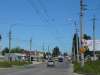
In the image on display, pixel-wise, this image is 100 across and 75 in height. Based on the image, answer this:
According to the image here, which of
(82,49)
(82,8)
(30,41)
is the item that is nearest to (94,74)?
(82,49)

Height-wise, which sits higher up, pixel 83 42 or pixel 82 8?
pixel 82 8

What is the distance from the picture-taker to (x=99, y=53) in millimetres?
144750

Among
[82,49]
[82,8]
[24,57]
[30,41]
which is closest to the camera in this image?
[82,49]

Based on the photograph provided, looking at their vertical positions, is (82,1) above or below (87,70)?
above

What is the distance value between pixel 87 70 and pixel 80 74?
6.53 ft

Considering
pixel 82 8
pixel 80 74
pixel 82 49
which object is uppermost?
pixel 82 8

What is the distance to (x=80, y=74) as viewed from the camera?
41.7m

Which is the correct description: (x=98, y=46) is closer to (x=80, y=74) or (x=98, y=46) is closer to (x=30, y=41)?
(x=30, y=41)

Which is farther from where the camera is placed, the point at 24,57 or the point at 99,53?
the point at 24,57

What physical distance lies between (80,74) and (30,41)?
330 feet

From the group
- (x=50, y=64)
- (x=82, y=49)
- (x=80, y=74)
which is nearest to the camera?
(x=80, y=74)

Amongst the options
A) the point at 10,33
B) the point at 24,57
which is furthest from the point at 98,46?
the point at 10,33

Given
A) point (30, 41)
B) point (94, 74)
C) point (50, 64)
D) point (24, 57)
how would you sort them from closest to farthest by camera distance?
point (94, 74) < point (50, 64) < point (30, 41) < point (24, 57)

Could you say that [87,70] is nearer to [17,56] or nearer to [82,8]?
[82,8]
